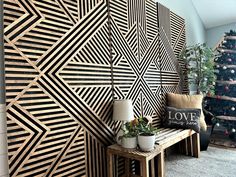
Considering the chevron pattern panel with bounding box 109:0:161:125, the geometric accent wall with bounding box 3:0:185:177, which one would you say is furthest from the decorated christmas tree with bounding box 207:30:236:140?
the geometric accent wall with bounding box 3:0:185:177

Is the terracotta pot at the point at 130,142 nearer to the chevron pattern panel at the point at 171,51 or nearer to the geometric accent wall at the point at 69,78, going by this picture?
the geometric accent wall at the point at 69,78

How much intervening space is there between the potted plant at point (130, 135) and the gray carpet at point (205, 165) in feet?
2.84

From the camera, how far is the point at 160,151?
93.5 inches

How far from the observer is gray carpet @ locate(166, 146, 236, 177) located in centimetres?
275

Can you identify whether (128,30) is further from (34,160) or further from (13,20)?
(34,160)

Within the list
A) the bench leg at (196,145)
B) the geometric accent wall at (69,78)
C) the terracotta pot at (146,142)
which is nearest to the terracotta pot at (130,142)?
the terracotta pot at (146,142)

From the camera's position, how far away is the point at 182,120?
3287 millimetres

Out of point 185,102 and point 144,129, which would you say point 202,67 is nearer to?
point 185,102

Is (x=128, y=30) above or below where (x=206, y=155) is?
above

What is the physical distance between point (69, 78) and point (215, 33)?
4.95 meters

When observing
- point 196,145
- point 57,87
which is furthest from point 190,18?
point 57,87

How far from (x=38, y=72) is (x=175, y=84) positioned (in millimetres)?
2911

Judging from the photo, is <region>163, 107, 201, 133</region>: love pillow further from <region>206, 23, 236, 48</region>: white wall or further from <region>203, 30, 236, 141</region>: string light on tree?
<region>206, 23, 236, 48</region>: white wall

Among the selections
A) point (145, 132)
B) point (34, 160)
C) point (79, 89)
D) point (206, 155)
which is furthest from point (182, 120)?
point (34, 160)
